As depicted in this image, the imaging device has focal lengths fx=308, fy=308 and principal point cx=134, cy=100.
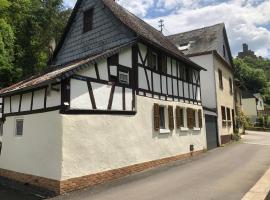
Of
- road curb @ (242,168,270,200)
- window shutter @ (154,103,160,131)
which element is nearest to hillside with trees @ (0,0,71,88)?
window shutter @ (154,103,160,131)

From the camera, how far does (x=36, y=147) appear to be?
37.8 feet

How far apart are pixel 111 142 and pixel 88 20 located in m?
8.55

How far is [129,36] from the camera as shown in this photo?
15.1 metres

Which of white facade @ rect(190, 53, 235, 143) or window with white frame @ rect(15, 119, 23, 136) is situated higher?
white facade @ rect(190, 53, 235, 143)

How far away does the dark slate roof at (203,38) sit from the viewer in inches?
1019

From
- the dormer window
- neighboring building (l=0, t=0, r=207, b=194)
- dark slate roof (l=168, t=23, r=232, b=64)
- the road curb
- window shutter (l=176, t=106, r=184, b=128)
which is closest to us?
the road curb

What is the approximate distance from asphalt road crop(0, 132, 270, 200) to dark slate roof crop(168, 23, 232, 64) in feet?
42.4

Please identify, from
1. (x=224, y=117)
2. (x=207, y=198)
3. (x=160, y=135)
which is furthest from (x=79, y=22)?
(x=224, y=117)

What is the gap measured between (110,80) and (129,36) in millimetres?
3359

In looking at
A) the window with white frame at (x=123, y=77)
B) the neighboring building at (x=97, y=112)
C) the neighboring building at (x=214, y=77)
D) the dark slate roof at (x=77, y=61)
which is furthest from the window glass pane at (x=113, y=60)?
the neighboring building at (x=214, y=77)

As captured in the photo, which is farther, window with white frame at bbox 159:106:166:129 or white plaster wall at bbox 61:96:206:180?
window with white frame at bbox 159:106:166:129

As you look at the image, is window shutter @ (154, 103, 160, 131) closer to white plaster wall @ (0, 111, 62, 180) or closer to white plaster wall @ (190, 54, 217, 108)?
white plaster wall @ (0, 111, 62, 180)

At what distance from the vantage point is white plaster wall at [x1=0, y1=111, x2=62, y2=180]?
1049cm

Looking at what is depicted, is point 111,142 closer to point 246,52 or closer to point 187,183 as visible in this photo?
point 187,183
